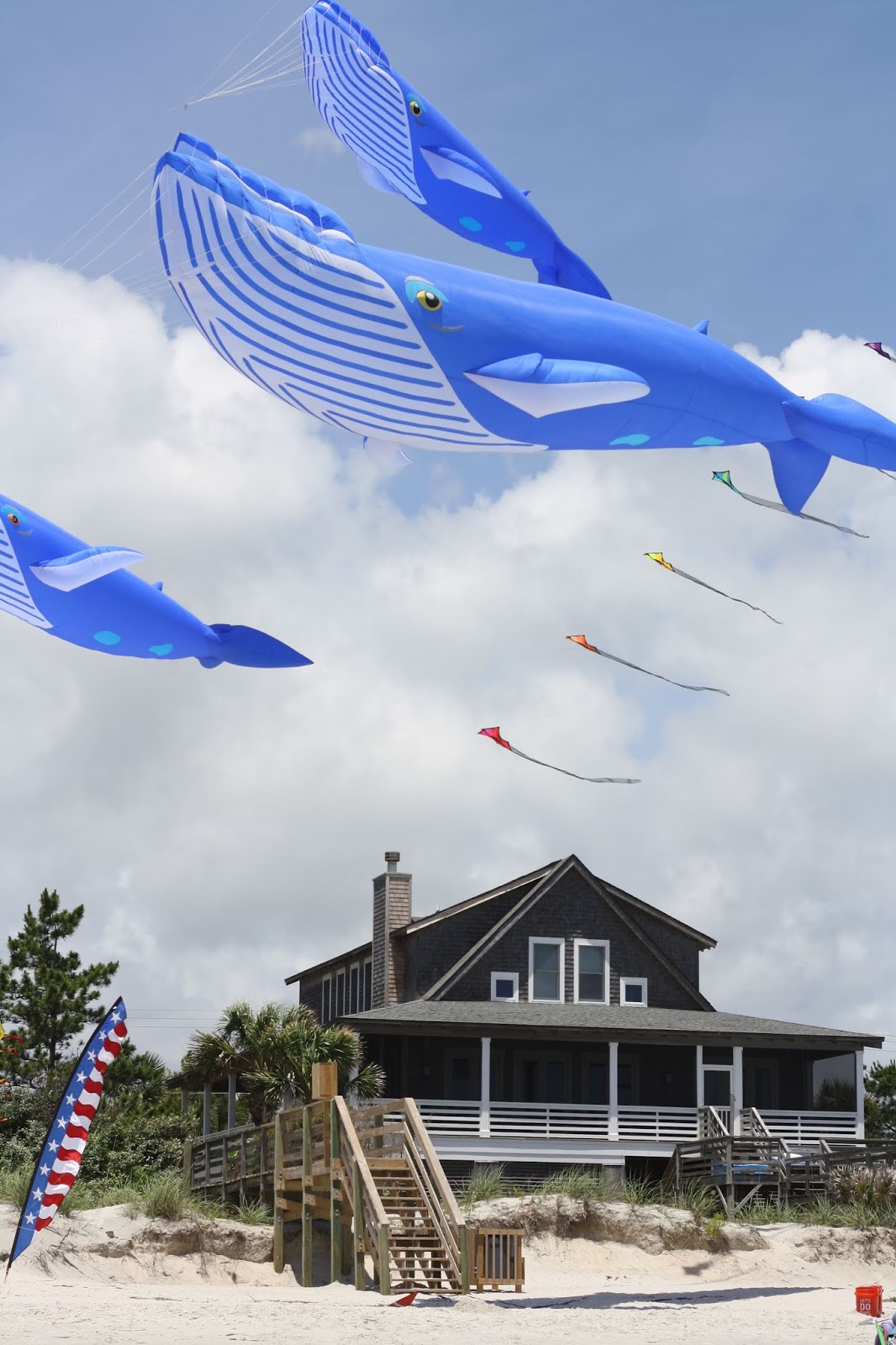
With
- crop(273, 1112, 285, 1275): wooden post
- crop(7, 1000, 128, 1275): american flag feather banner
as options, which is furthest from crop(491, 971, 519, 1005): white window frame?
crop(7, 1000, 128, 1275): american flag feather banner

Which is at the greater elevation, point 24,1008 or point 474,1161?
point 24,1008

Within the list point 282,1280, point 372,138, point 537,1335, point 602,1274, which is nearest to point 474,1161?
point 602,1274

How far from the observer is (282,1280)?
22.5m

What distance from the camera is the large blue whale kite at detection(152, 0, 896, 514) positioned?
10742 millimetres

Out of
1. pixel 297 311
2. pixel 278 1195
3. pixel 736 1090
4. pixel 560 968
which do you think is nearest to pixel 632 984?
pixel 560 968

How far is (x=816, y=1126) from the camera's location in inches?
1287

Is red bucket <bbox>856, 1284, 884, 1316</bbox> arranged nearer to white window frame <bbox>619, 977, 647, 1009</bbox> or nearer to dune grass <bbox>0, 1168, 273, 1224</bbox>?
dune grass <bbox>0, 1168, 273, 1224</bbox>

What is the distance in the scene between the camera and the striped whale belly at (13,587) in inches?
489

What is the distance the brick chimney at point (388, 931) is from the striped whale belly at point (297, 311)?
2565 centimetres

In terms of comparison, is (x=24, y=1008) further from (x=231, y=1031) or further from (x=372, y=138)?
(x=372, y=138)

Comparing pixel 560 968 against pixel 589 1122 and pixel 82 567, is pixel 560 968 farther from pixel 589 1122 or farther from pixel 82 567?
pixel 82 567

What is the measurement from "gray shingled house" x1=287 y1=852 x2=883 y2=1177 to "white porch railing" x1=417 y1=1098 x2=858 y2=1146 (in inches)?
1.7

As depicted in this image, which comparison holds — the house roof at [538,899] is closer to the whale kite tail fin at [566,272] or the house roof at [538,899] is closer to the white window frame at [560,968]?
the white window frame at [560,968]

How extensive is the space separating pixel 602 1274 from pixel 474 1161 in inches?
273
